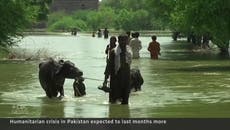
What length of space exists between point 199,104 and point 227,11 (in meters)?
11.5

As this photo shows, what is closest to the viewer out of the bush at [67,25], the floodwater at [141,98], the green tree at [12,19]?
the floodwater at [141,98]

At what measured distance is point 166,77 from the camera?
2122cm

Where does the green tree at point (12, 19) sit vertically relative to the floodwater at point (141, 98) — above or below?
above

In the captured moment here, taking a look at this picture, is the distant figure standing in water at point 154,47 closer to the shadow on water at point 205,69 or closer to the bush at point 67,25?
the shadow on water at point 205,69

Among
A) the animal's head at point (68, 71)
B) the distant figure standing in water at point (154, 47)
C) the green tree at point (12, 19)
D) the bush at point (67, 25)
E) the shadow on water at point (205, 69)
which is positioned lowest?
the bush at point (67, 25)

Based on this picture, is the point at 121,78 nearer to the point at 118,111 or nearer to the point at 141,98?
the point at 118,111

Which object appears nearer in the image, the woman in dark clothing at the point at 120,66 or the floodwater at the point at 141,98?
the floodwater at the point at 141,98

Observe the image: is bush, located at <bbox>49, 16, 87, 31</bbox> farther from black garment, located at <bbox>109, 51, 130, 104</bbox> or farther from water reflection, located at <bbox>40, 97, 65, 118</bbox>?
black garment, located at <bbox>109, 51, 130, 104</bbox>

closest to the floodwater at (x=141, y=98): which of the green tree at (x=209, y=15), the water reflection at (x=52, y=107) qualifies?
the water reflection at (x=52, y=107)

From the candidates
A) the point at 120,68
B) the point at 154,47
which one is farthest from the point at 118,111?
the point at 154,47

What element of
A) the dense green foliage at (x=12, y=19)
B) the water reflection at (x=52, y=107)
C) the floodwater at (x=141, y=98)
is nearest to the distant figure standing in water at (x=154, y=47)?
the floodwater at (x=141, y=98)

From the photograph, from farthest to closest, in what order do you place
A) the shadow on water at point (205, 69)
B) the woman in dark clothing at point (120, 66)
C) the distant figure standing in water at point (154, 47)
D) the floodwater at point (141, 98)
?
the distant figure standing in water at point (154, 47)
the shadow on water at point (205, 69)
the woman in dark clothing at point (120, 66)
the floodwater at point (141, 98)

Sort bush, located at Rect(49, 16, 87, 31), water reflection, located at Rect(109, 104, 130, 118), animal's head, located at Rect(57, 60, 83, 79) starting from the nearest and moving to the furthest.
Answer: water reflection, located at Rect(109, 104, 130, 118) < animal's head, located at Rect(57, 60, 83, 79) < bush, located at Rect(49, 16, 87, 31)

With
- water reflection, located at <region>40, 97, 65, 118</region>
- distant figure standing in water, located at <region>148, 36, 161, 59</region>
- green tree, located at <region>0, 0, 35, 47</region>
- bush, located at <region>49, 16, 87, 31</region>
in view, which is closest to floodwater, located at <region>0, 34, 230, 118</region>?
water reflection, located at <region>40, 97, 65, 118</region>
